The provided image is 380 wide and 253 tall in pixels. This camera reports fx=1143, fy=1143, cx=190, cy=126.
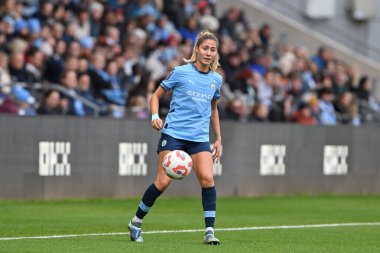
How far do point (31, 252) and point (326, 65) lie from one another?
20131mm

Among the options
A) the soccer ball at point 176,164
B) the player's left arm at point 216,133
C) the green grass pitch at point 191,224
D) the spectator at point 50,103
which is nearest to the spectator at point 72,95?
the spectator at point 50,103

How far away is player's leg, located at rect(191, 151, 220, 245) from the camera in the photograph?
11.8 m

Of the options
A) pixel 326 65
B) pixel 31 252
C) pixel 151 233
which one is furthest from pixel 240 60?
pixel 31 252

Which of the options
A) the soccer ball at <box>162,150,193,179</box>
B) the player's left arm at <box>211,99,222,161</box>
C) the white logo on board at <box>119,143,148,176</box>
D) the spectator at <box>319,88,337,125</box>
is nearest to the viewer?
the soccer ball at <box>162,150,193,179</box>

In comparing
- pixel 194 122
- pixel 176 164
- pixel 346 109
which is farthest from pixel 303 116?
pixel 176 164

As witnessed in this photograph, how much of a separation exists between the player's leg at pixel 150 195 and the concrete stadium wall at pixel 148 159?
6558 millimetres

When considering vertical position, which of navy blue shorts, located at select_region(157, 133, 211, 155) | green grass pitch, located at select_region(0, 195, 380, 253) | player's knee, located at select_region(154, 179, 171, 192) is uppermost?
navy blue shorts, located at select_region(157, 133, 211, 155)

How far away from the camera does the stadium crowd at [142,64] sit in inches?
787

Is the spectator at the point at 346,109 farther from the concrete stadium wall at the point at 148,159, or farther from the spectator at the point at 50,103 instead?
the spectator at the point at 50,103

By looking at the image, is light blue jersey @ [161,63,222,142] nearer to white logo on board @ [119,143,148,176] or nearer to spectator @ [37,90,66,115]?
spectator @ [37,90,66,115]

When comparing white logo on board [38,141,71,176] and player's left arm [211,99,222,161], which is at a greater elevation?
player's left arm [211,99,222,161]

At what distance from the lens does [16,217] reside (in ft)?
50.9

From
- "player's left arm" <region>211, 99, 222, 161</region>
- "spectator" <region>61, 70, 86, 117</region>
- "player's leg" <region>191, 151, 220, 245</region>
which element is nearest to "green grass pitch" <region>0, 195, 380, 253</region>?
"player's leg" <region>191, 151, 220, 245</region>

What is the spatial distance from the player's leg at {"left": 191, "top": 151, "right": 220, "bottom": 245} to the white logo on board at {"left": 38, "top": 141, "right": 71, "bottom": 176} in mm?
7121
